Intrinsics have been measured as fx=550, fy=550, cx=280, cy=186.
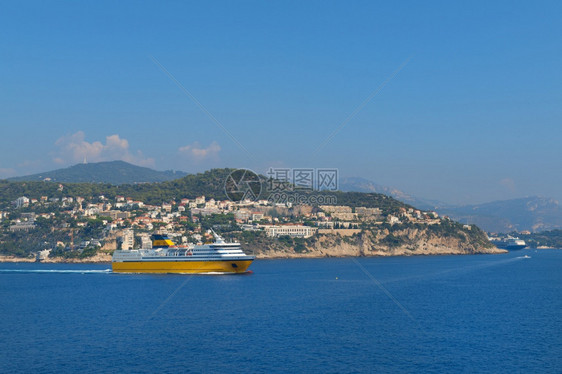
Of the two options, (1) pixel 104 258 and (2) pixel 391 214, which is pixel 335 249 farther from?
(1) pixel 104 258

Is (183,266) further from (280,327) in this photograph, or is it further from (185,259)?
(280,327)

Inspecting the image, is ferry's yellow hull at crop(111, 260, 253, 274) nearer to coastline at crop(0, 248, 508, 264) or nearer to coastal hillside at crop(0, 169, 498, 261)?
coastal hillside at crop(0, 169, 498, 261)

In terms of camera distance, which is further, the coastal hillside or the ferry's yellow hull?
the coastal hillside

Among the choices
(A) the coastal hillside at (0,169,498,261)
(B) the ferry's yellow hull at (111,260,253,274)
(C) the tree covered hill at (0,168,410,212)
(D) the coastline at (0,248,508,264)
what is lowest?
(D) the coastline at (0,248,508,264)

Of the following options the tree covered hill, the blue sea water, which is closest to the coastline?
the tree covered hill

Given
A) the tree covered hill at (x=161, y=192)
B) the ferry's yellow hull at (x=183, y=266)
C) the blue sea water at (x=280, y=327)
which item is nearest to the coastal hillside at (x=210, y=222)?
the tree covered hill at (x=161, y=192)

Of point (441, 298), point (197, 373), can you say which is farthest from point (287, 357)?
point (441, 298)

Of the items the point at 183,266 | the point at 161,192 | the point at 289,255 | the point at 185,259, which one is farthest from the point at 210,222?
the point at 185,259
